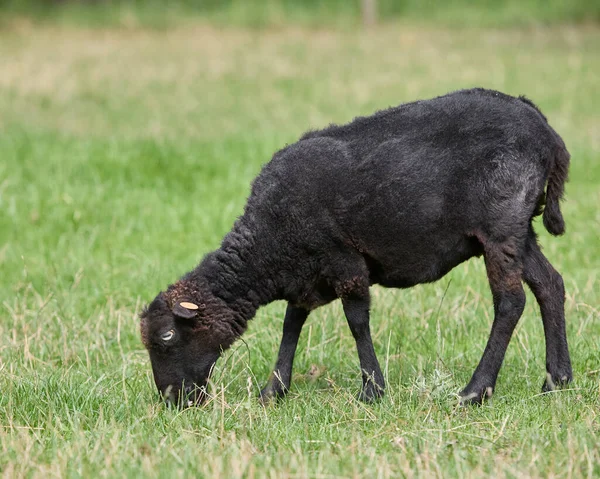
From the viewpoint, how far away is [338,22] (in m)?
25.0

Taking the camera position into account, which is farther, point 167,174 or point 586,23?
point 586,23

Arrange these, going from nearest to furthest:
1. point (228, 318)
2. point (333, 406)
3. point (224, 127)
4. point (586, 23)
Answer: point (333, 406), point (228, 318), point (224, 127), point (586, 23)

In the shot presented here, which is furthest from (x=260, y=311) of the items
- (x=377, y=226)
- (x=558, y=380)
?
(x=558, y=380)

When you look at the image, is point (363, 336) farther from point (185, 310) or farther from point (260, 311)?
point (260, 311)

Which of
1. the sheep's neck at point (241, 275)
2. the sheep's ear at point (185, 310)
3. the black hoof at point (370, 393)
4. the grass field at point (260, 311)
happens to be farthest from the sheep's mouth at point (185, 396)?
the black hoof at point (370, 393)

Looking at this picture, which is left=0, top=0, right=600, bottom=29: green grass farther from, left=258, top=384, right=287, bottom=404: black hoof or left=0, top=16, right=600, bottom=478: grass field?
left=258, top=384, right=287, bottom=404: black hoof

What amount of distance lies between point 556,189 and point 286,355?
79.5 inches

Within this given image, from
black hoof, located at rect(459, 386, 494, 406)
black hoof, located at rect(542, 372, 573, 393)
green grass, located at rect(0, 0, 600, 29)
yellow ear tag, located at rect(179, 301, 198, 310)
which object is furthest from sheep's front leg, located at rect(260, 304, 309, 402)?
green grass, located at rect(0, 0, 600, 29)

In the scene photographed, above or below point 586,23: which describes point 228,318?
below

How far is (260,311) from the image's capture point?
788 centimetres

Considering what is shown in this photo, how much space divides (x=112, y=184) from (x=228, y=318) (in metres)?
6.32

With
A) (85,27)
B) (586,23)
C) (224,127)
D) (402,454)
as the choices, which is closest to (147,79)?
(224,127)

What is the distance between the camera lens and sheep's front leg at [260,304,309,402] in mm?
6316

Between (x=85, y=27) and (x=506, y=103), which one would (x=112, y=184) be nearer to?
(x=506, y=103)
